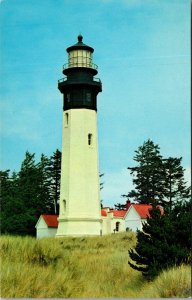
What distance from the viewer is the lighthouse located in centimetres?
1677

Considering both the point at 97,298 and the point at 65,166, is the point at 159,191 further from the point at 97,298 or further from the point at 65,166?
the point at 97,298

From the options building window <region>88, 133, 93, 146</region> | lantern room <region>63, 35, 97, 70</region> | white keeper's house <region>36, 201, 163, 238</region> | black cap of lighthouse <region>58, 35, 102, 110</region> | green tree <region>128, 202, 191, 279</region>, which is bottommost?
white keeper's house <region>36, 201, 163, 238</region>

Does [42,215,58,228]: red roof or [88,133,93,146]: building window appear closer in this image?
[88,133,93,146]: building window

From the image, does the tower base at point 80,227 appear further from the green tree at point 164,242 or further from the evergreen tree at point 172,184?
the green tree at point 164,242

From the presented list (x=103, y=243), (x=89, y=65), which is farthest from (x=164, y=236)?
(x=89, y=65)

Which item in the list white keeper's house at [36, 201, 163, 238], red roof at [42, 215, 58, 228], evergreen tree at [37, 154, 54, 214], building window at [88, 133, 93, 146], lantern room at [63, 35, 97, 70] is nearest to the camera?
lantern room at [63, 35, 97, 70]

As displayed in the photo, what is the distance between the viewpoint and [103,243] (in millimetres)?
13742

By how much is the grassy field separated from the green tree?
24 centimetres

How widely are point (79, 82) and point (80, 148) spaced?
216cm

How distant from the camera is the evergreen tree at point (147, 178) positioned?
61.6 ft

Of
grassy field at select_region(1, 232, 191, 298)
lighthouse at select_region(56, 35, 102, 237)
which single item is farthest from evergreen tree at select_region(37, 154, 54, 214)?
grassy field at select_region(1, 232, 191, 298)

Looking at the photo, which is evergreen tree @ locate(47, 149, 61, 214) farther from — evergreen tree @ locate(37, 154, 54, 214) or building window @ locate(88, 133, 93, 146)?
building window @ locate(88, 133, 93, 146)

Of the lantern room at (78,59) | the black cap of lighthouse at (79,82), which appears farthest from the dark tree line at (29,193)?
the lantern room at (78,59)

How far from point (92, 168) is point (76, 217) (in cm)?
156
